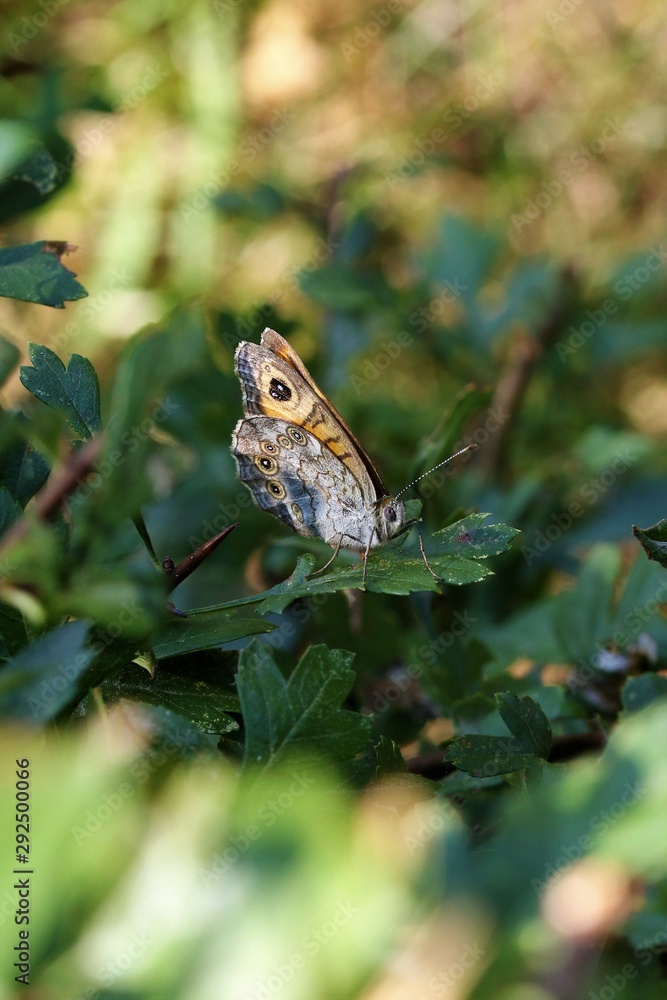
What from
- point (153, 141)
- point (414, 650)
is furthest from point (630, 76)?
point (414, 650)

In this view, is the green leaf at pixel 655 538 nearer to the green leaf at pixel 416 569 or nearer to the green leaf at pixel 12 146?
the green leaf at pixel 416 569

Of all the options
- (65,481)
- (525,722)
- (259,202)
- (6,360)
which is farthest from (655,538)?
(259,202)

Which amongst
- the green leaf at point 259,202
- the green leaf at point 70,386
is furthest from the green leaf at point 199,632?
the green leaf at point 259,202

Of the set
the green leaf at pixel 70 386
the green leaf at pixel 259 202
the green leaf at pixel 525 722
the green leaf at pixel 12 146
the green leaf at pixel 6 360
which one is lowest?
the green leaf at pixel 525 722

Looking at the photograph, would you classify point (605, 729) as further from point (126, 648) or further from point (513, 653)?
point (126, 648)

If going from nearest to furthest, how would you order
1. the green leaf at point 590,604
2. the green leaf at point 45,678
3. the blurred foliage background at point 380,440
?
the blurred foliage background at point 380,440, the green leaf at point 45,678, the green leaf at point 590,604

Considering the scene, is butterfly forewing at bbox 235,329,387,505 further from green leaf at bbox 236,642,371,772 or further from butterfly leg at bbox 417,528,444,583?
green leaf at bbox 236,642,371,772
